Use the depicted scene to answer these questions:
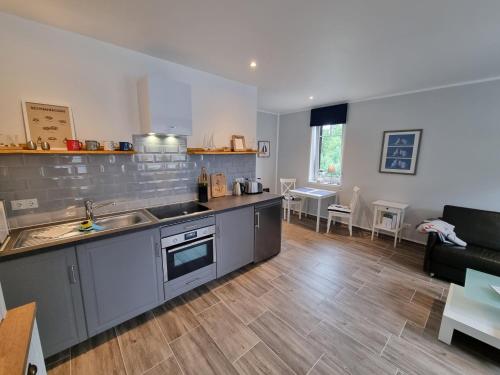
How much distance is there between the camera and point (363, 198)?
416 cm

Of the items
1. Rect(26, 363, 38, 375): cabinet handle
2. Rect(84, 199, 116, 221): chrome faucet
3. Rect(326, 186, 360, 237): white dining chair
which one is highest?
Rect(84, 199, 116, 221): chrome faucet

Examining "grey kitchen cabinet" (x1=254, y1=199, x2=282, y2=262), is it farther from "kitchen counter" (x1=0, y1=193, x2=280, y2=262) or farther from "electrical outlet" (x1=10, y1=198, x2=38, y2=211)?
"electrical outlet" (x1=10, y1=198, x2=38, y2=211)

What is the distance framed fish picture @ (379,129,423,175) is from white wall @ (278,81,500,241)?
9 centimetres

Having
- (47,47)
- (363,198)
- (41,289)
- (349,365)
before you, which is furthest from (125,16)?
(363,198)

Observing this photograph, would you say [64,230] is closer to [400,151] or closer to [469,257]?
[469,257]

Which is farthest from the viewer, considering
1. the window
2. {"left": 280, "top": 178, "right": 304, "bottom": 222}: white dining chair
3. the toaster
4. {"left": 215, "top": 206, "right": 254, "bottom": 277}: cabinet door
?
{"left": 280, "top": 178, "right": 304, "bottom": 222}: white dining chair

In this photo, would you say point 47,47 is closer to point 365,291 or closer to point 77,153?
point 77,153

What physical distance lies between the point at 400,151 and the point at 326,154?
1.45 m

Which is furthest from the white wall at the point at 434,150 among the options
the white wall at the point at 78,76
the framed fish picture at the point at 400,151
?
the white wall at the point at 78,76

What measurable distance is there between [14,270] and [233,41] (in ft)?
7.92

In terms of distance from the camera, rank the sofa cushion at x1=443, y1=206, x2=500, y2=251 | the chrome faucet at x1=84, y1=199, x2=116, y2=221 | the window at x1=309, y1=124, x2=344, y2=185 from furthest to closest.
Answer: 1. the window at x1=309, y1=124, x2=344, y2=185
2. the sofa cushion at x1=443, y1=206, x2=500, y2=251
3. the chrome faucet at x1=84, y1=199, x2=116, y2=221

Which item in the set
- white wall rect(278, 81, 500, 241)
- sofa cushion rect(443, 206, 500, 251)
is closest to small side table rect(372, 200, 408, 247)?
white wall rect(278, 81, 500, 241)

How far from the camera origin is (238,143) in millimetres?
3033

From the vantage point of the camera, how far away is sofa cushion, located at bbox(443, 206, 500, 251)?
263 centimetres
